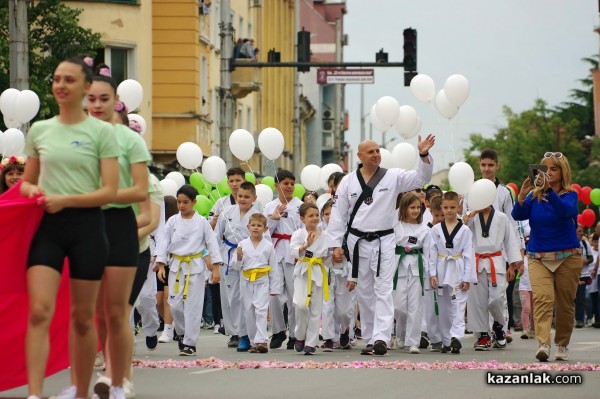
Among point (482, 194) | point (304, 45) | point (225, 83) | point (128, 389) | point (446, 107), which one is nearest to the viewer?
point (128, 389)

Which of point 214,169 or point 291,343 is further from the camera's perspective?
point 214,169

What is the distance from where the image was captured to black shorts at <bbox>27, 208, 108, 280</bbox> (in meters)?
9.04

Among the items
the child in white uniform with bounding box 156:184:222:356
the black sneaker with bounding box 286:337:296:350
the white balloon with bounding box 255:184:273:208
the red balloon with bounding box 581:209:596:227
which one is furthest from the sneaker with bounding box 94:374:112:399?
the red balloon with bounding box 581:209:596:227

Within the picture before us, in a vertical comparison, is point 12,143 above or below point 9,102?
below

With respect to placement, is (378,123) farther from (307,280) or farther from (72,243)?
(72,243)

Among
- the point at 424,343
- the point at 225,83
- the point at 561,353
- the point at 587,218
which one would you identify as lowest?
the point at 424,343

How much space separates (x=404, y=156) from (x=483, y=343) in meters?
5.87

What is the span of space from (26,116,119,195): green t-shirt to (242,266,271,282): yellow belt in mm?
7880

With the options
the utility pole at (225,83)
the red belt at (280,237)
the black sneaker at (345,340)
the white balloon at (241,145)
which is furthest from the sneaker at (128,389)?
the utility pole at (225,83)

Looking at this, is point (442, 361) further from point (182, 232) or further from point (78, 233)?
point (78, 233)

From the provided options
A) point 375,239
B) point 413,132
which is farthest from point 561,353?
point 413,132

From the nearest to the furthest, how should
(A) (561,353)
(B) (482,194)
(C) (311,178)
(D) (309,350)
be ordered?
1. (A) (561,353)
2. (D) (309,350)
3. (B) (482,194)
4. (C) (311,178)

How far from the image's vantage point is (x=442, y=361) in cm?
1516

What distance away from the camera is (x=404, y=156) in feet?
75.9
